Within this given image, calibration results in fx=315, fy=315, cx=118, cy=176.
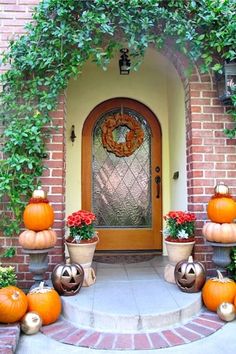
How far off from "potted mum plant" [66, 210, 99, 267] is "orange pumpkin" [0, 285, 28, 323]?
0.55 metres

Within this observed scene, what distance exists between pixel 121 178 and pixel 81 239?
139cm

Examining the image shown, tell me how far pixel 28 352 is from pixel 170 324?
0.90 metres

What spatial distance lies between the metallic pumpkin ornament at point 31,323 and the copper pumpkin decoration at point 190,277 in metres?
1.06

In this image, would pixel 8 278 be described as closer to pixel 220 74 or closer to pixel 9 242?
pixel 9 242

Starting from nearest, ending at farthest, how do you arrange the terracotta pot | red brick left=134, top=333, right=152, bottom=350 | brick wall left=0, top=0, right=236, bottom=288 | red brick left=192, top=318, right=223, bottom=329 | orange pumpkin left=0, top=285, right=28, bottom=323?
red brick left=134, top=333, right=152, bottom=350 → orange pumpkin left=0, top=285, right=28, bottom=323 → red brick left=192, top=318, right=223, bottom=329 → the terracotta pot → brick wall left=0, top=0, right=236, bottom=288

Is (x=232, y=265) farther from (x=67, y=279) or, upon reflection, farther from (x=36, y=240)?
(x=36, y=240)

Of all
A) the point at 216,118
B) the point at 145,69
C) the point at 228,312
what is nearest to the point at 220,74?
the point at 216,118

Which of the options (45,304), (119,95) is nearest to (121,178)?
(119,95)

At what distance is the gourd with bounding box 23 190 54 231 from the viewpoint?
91.1 inches

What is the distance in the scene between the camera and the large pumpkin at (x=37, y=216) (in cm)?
231

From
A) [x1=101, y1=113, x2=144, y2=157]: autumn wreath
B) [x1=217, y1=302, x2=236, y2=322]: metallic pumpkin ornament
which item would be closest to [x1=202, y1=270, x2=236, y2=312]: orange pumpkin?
[x1=217, y1=302, x2=236, y2=322]: metallic pumpkin ornament

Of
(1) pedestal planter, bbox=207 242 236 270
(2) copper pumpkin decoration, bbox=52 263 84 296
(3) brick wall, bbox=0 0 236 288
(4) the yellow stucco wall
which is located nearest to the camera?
(2) copper pumpkin decoration, bbox=52 263 84 296

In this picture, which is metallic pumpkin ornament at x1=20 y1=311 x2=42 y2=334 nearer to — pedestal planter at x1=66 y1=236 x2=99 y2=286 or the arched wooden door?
pedestal planter at x1=66 y1=236 x2=99 y2=286

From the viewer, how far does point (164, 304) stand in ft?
7.17
